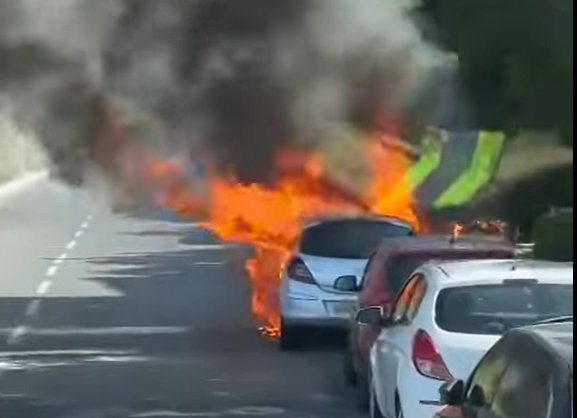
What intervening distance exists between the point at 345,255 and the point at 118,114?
654 centimetres

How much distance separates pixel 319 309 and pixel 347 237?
94cm

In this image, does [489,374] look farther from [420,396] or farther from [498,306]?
[498,306]

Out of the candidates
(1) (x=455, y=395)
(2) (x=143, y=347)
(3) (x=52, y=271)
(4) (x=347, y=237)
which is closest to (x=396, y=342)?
(1) (x=455, y=395)

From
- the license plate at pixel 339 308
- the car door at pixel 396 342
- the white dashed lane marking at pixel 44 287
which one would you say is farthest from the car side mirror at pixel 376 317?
the white dashed lane marking at pixel 44 287

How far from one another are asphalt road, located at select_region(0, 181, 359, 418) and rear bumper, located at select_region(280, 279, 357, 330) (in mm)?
329

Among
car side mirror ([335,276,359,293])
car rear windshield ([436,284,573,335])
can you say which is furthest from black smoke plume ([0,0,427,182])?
car rear windshield ([436,284,573,335])

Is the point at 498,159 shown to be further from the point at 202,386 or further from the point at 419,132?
the point at 202,386

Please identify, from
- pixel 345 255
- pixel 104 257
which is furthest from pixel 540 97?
pixel 104 257

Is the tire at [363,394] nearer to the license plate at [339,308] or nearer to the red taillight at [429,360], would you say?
the license plate at [339,308]

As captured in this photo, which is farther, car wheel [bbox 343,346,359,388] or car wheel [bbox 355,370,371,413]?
car wheel [bbox 343,346,359,388]

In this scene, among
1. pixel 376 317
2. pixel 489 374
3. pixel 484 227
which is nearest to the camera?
pixel 489 374

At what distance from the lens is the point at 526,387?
7117 mm

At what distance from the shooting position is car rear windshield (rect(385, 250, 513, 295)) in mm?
13125

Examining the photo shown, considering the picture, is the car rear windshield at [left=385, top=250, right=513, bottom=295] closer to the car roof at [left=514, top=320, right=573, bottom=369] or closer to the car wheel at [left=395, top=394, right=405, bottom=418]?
the car wheel at [left=395, top=394, right=405, bottom=418]
